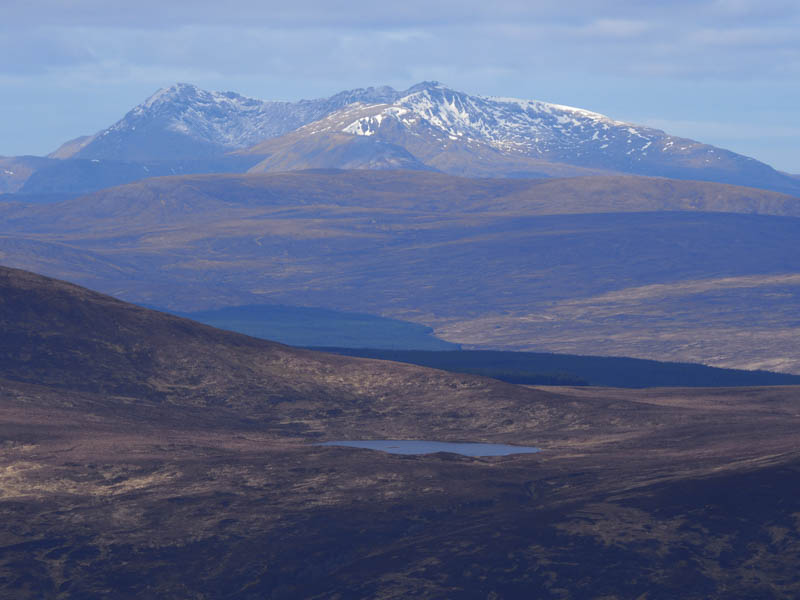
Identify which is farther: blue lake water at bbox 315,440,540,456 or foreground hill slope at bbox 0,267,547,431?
foreground hill slope at bbox 0,267,547,431

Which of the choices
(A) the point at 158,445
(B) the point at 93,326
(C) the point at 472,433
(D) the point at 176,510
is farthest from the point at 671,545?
(B) the point at 93,326

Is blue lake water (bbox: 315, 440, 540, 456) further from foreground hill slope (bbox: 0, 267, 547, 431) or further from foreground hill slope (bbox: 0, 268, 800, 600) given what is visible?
foreground hill slope (bbox: 0, 267, 547, 431)

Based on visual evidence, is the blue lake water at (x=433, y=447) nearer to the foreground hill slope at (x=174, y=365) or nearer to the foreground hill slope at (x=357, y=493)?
the foreground hill slope at (x=357, y=493)

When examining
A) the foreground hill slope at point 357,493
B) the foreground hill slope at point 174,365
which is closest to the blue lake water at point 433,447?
the foreground hill slope at point 357,493

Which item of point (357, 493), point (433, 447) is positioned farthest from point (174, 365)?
point (357, 493)

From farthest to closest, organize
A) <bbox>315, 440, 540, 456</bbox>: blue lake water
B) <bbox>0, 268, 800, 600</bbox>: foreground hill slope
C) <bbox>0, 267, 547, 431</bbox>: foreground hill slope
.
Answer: <bbox>0, 267, 547, 431</bbox>: foreground hill slope
<bbox>315, 440, 540, 456</bbox>: blue lake water
<bbox>0, 268, 800, 600</bbox>: foreground hill slope

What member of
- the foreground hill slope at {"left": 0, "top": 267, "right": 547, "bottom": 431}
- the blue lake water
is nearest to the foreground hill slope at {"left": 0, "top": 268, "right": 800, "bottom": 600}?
the foreground hill slope at {"left": 0, "top": 267, "right": 547, "bottom": 431}
